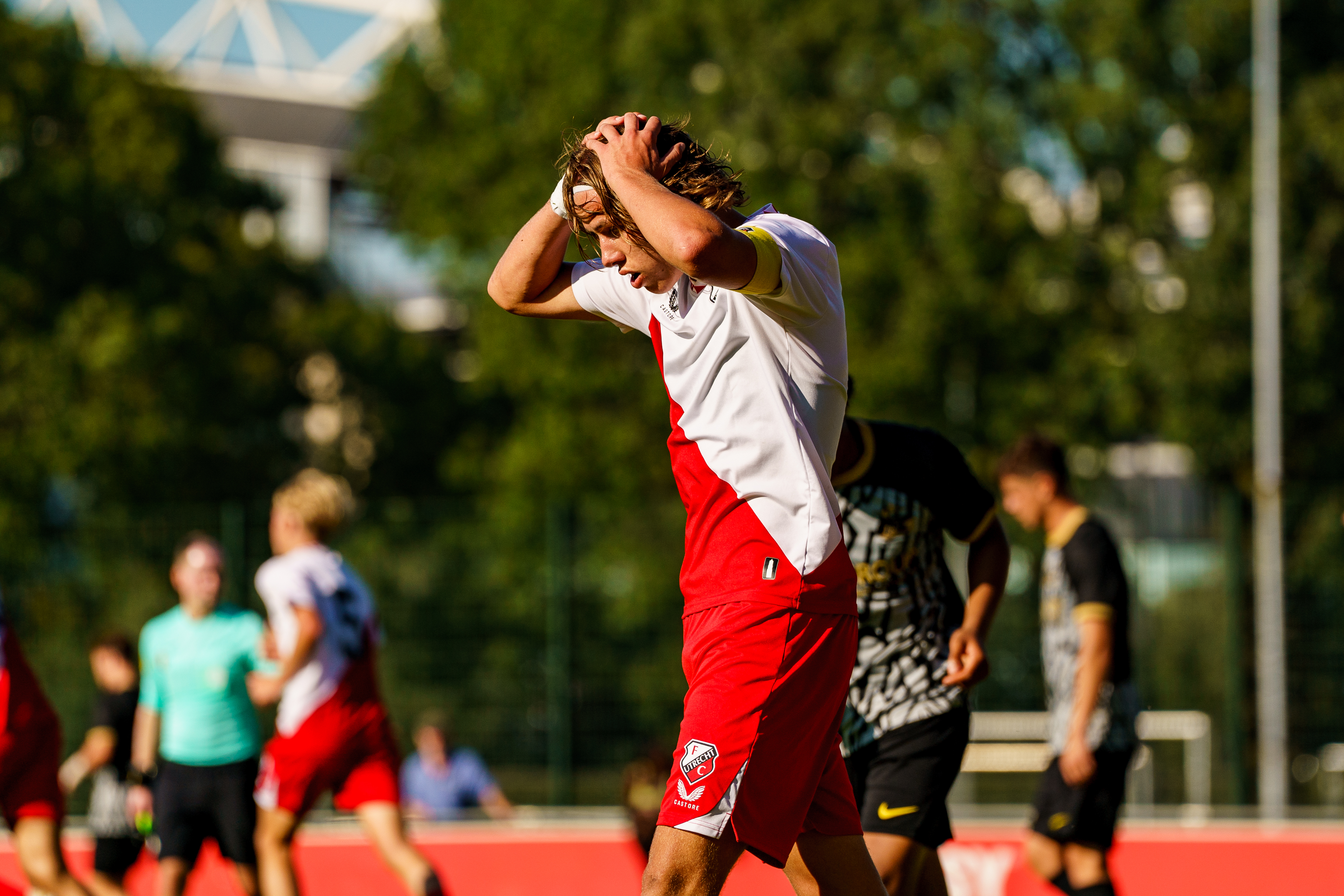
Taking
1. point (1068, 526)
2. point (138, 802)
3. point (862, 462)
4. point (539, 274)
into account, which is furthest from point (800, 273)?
point (138, 802)

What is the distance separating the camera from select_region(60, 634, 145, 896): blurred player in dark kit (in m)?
8.12

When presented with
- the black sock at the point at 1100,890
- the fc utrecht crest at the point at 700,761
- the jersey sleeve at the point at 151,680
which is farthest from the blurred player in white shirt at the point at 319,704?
the fc utrecht crest at the point at 700,761

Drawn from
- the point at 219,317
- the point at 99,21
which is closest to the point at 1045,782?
the point at 219,317

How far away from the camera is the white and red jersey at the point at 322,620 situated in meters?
6.91

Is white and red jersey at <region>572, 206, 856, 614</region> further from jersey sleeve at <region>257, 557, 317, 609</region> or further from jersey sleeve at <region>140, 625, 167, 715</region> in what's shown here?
jersey sleeve at <region>140, 625, 167, 715</region>

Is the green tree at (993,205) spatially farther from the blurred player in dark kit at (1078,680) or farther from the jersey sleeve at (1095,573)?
the jersey sleeve at (1095,573)

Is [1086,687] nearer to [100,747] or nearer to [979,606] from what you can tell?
[979,606]

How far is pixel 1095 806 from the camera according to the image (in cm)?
621

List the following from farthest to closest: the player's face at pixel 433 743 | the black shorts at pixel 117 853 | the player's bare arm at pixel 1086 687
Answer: the player's face at pixel 433 743
the black shorts at pixel 117 853
the player's bare arm at pixel 1086 687

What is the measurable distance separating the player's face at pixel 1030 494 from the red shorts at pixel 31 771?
4328 millimetres

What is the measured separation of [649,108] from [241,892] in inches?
681

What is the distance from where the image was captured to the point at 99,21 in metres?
41.7

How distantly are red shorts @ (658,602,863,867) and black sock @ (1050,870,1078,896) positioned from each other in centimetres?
329

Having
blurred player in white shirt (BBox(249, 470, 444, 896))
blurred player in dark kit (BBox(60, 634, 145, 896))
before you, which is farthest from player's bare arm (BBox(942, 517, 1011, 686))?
blurred player in dark kit (BBox(60, 634, 145, 896))
